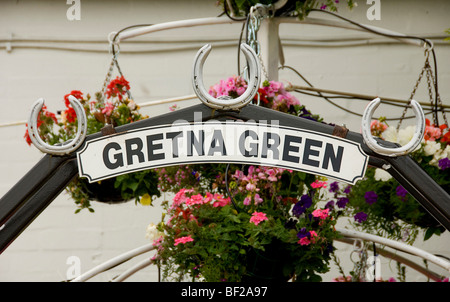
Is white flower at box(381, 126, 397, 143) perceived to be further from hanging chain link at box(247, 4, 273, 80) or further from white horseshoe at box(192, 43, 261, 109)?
white horseshoe at box(192, 43, 261, 109)

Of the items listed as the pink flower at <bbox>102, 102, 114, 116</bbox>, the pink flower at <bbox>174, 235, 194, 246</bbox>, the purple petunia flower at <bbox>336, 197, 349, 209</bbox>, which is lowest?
the pink flower at <bbox>174, 235, 194, 246</bbox>

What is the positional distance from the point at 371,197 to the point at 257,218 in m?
0.61

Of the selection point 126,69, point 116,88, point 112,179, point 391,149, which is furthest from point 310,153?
point 126,69

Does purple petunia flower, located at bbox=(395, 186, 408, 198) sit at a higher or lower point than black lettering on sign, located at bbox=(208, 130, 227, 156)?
higher

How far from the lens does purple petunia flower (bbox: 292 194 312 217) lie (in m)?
1.70

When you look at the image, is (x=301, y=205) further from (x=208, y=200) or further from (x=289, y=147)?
(x=289, y=147)

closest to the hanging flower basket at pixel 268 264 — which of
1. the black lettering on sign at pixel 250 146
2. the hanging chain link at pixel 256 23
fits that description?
the black lettering on sign at pixel 250 146

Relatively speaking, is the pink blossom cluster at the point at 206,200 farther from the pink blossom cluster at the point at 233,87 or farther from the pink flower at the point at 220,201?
the pink blossom cluster at the point at 233,87

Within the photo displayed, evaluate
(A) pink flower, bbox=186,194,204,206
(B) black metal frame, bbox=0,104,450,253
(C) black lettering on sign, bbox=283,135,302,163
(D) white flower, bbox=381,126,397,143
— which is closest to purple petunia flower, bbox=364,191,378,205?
(D) white flower, bbox=381,126,397,143

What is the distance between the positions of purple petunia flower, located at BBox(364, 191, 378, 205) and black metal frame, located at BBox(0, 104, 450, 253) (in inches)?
29.2

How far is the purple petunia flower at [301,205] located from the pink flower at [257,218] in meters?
0.13
